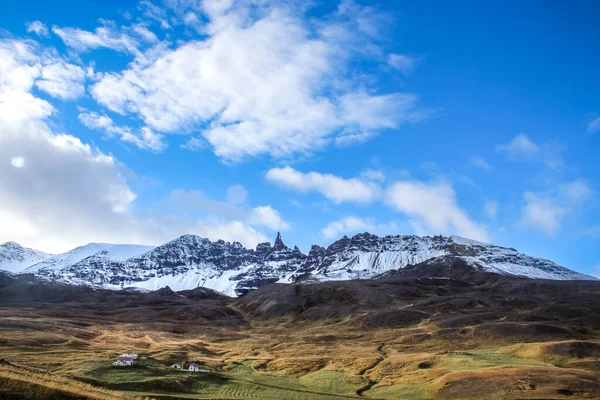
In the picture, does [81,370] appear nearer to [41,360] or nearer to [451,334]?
[41,360]

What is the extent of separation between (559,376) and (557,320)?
105691 millimetres

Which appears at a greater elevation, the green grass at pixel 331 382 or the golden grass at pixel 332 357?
the golden grass at pixel 332 357

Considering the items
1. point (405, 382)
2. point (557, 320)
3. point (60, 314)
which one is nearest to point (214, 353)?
point (405, 382)

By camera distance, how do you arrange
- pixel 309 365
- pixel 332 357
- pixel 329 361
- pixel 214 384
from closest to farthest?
pixel 214 384
pixel 309 365
pixel 329 361
pixel 332 357

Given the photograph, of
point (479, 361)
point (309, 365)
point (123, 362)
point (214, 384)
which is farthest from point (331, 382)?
point (123, 362)

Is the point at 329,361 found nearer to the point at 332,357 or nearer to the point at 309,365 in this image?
the point at 332,357

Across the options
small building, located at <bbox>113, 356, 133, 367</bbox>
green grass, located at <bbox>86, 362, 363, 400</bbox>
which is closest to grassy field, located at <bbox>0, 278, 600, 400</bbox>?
green grass, located at <bbox>86, 362, 363, 400</bbox>

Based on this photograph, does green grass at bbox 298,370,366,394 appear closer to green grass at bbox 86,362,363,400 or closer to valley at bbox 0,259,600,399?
green grass at bbox 86,362,363,400

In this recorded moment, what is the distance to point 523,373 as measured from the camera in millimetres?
69750

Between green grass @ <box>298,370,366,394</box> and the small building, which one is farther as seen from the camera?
green grass @ <box>298,370,366,394</box>

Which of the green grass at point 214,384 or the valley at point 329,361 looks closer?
the green grass at point 214,384

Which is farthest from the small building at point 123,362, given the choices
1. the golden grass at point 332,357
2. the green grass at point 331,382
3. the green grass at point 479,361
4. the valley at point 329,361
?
the green grass at point 479,361

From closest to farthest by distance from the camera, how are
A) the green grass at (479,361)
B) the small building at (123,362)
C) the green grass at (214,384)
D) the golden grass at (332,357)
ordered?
the green grass at (214,384)
the golden grass at (332,357)
the small building at (123,362)
the green grass at (479,361)

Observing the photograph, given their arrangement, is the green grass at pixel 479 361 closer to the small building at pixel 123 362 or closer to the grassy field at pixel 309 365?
the grassy field at pixel 309 365
